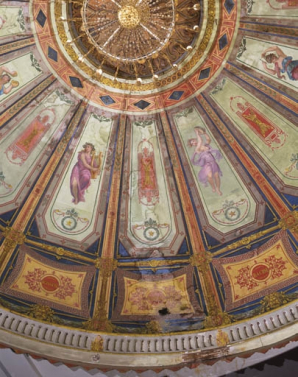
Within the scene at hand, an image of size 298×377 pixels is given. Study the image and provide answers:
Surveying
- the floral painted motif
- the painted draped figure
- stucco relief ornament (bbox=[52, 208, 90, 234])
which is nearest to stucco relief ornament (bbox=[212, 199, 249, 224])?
the painted draped figure

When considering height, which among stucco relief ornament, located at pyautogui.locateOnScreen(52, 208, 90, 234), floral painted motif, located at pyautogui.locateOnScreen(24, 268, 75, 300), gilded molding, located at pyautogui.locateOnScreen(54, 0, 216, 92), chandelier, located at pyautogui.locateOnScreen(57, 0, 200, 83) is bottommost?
floral painted motif, located at pyautogui.locateOnScreen(24, 268, 75, 300)

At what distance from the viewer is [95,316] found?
8.82 meters

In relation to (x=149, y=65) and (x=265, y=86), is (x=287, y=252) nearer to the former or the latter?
(x=265, y=86)

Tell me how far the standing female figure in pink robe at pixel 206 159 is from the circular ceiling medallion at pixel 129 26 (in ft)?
7.53

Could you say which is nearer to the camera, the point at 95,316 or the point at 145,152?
the point at 95,316

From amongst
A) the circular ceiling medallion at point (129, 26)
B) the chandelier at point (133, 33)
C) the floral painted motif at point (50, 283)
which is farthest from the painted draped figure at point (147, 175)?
the floral painted motif at point (50, 283)

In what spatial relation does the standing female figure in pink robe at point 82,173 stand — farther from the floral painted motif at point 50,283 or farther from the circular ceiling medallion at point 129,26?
Result: the circular ceiling medallion at point 129,26

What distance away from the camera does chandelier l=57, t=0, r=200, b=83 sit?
9680 mm

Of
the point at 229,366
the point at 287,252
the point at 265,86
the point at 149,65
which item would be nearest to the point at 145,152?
the point at 149,65

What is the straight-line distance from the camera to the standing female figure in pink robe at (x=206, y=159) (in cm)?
1019

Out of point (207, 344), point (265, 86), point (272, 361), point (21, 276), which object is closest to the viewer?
point (272, 361)

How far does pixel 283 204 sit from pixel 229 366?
3.53 m

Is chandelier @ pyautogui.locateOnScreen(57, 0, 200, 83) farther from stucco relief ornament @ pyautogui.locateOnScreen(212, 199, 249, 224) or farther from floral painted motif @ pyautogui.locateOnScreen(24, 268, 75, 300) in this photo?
floral painted motif @ pyautogui.locateOnScreen(24, 268, 75, 300)

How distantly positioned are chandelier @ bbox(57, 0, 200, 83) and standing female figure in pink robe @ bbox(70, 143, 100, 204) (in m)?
1.80
